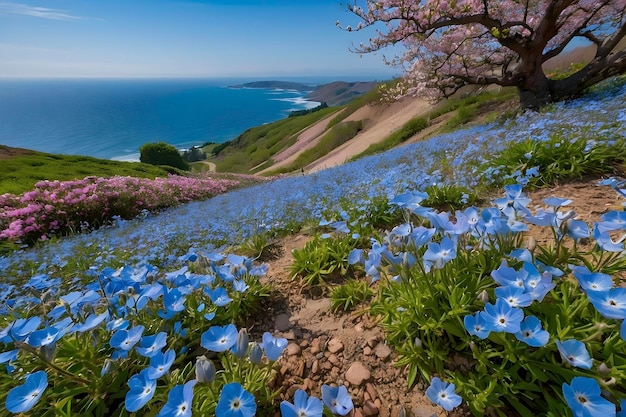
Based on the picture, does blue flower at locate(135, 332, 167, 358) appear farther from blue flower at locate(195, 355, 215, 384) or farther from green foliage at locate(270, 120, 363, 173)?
green foliage at locate(270, 120, 363, 173)

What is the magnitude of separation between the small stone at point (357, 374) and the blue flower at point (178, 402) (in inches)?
43.9

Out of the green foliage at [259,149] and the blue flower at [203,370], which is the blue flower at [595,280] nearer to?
the blue flower at [203,370]

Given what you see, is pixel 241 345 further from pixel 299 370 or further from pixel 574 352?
pixel 574 352

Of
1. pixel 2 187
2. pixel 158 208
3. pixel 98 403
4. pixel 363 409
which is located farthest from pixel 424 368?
pixel 2 187

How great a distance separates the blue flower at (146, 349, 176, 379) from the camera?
63.4 inches

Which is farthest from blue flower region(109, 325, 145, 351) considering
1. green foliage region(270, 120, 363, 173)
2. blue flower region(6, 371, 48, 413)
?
green foliage region(270, 120, 363, 173)

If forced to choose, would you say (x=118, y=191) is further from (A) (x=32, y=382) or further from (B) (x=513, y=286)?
(B) (x=513, y=286)

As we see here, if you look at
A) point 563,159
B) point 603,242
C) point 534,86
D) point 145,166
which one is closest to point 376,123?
point 145,166

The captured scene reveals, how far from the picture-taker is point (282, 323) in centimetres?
287

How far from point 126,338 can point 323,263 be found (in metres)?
2.03

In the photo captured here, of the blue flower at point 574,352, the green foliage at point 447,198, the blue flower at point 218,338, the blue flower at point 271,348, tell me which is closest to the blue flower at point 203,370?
the blue flower at point 218,338

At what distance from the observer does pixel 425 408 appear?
1869mm

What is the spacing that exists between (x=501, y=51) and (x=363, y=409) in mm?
16901

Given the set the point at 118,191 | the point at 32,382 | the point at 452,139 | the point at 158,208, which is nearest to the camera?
the point at 32,382
